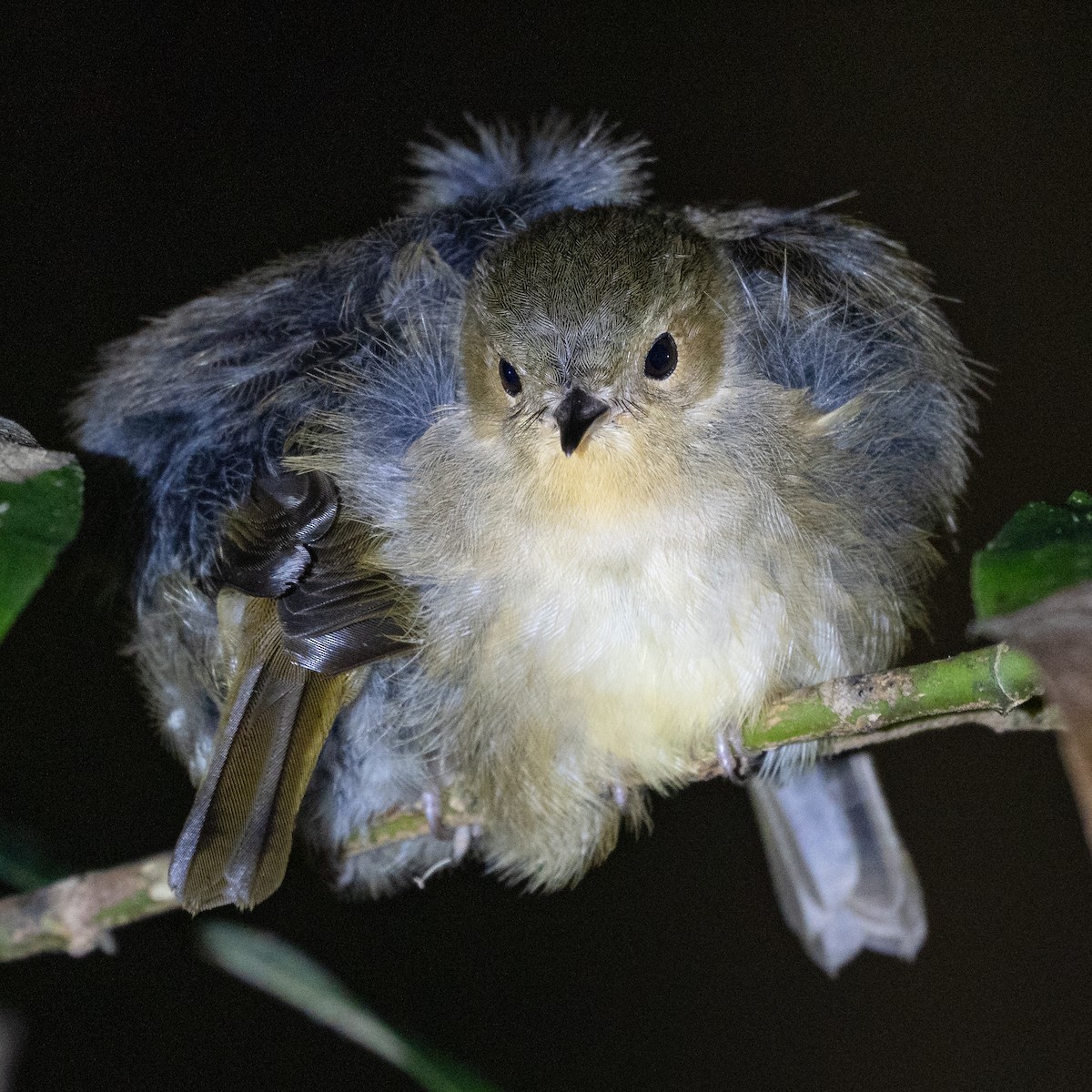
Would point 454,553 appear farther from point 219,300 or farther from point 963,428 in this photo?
point 963,428

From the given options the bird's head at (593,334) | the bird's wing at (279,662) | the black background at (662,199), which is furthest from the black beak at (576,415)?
the black background at (662,199)

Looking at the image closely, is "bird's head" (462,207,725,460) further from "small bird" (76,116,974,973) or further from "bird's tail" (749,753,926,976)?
"bird's tail" (749,753,926,976)

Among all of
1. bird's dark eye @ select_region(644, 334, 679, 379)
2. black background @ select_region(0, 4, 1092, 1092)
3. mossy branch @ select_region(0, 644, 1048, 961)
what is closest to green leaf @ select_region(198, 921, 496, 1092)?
mossy branch @ select_region(0, 644, 1048, 961)

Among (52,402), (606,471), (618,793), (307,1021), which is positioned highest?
(606,471)

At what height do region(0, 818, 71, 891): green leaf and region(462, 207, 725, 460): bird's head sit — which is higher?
region(462, 207, 725, 460): bird's head

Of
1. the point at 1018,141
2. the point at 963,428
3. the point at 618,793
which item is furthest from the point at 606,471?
the point at 1018,141

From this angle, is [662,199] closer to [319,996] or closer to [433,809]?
[433,809]
